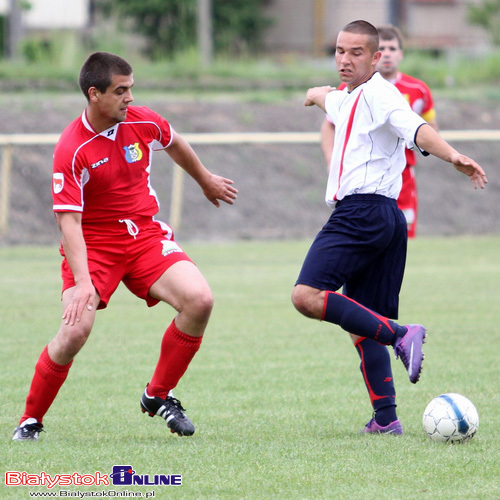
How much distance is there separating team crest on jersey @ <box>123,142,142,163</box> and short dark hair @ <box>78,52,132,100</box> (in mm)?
365

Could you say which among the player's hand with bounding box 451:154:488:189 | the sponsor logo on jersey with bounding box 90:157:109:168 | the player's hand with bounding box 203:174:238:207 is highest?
the player's hand with bounding box 451:154:488:189

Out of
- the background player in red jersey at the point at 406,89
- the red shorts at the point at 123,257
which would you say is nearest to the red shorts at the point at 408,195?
the background player in red jersey at the point at 406,89

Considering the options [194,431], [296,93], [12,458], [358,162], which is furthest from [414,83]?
[296,93]

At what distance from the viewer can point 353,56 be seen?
5.23 m

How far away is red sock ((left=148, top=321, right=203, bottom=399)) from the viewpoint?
536 cm

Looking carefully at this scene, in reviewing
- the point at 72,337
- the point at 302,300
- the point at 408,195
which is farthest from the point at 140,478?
the point at 408,195

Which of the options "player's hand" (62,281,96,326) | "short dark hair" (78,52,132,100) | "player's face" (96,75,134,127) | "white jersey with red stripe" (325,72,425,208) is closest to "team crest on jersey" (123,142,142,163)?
"player's face" (96,75,134,127)

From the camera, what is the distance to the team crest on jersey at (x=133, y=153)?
534 centimetres

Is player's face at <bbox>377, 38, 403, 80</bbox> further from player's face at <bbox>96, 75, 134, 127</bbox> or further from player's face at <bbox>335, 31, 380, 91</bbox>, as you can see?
player's face at <bbox>96, 75, 134, 127</bbox>

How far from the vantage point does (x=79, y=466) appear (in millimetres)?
4438

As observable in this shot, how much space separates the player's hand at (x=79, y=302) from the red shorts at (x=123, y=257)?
226 millimetres

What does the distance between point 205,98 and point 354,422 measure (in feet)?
60.8

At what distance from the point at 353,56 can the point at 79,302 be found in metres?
1.89

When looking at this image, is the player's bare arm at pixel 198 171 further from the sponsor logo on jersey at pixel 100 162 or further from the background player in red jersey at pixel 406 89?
the background player in red jersey at pixel 406 89
